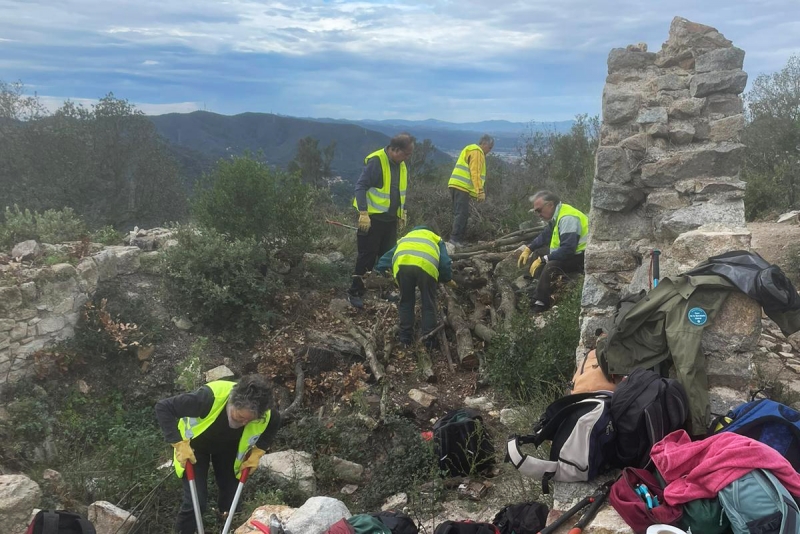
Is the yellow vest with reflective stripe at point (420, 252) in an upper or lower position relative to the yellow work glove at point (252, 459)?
upper

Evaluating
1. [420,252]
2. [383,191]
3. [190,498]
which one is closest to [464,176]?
[383,191]

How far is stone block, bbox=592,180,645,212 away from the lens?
469cm

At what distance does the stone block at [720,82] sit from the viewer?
4.55m

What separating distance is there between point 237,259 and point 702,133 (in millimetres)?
4979

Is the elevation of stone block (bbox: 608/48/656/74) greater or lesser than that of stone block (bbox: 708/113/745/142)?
greater

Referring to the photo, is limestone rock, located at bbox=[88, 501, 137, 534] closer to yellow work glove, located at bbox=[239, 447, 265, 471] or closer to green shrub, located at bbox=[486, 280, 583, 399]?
yellow work glove, located at bbox=[239, 447, 265, 471]

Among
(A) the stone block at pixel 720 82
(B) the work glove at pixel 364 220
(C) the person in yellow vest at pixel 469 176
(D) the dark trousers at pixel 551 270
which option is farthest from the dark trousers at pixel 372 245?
(A) the stone block at pixel 720 82

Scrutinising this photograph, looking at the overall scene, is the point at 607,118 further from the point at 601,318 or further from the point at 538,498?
the point at 538,498

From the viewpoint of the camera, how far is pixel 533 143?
1557cm

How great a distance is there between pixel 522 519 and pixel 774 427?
4.36ft

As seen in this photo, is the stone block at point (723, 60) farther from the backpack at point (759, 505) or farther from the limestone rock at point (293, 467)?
the limestone rock at point (293, 467)

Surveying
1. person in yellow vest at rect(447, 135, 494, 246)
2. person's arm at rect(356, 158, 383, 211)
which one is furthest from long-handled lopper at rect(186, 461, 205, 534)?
person in yellow vest at rect(447, 135, 494, 246)

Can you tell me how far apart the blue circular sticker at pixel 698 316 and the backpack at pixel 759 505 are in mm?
1110

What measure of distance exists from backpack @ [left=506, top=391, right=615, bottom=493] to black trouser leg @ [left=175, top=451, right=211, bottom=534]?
2.27 meters
